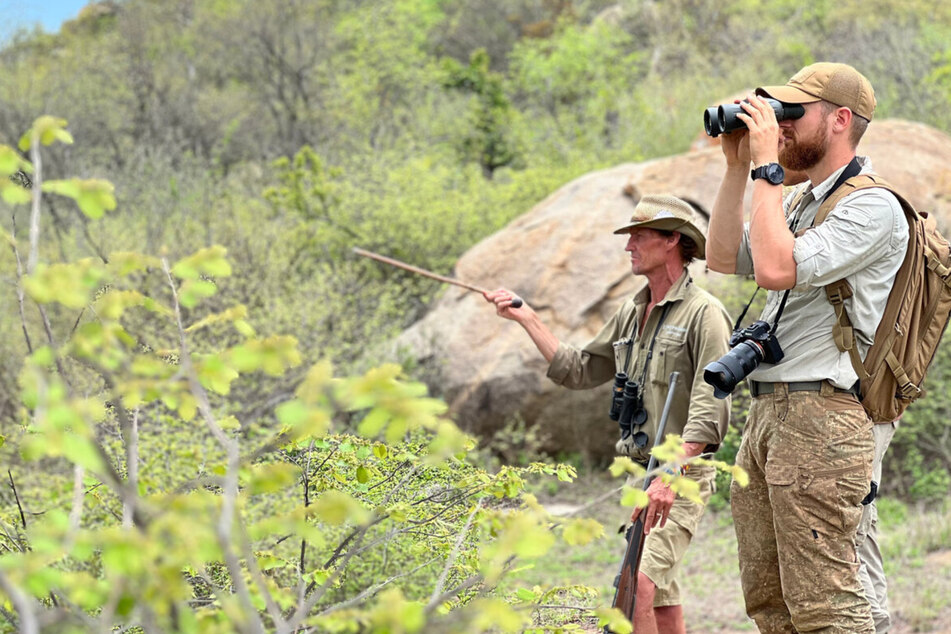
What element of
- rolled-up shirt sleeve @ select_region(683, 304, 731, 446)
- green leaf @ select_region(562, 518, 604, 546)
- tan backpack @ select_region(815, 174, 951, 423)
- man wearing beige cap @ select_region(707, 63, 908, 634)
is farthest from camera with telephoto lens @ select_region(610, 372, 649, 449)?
green leaf @ select_region(562, 518, 604, 546)

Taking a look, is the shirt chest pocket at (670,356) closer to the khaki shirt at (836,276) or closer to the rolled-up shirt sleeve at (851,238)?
the khaki shirt at (836,276)

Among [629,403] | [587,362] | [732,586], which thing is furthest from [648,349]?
[732,586]

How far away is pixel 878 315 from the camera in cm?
272

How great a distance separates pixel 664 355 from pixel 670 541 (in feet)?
2.09

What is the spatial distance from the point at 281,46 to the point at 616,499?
1641 cm

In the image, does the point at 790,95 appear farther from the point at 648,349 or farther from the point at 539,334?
the point at 539,334

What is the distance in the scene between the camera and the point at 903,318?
2.72 meters

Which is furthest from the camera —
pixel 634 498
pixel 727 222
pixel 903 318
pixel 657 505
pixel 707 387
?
pixel 707 387

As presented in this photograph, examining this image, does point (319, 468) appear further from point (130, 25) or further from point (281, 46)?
point (130, 25)

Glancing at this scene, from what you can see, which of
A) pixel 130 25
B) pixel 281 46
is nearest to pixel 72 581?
pixel 281 46

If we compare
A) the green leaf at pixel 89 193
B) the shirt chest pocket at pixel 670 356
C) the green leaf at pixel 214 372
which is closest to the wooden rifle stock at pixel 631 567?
the shirt chest pocket at pixel 670 356

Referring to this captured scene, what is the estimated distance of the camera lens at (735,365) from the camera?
2.77 meters

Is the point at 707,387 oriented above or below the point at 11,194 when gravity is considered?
below

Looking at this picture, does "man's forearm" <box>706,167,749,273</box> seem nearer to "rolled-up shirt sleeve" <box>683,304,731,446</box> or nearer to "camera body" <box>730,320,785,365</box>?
"camera body" <box>730,320,785,365</box>
